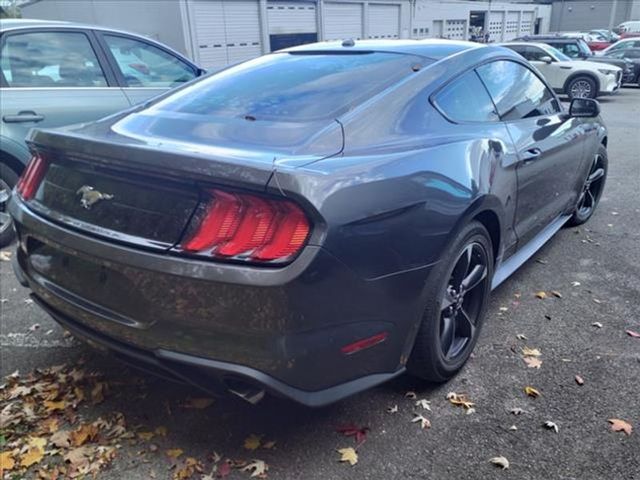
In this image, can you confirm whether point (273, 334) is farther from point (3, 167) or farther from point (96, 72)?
point (96, 72)

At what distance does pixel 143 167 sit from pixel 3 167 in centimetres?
327

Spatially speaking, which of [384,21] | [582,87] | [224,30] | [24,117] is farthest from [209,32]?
[24,117]

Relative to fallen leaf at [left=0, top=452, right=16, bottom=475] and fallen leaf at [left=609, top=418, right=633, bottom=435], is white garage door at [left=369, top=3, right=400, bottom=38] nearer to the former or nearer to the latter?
fallen leaf at [left=609, top=418, right=633, bottom=435]

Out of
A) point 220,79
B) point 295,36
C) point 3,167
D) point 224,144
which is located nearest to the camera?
point 224,144

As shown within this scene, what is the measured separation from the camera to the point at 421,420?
254cm

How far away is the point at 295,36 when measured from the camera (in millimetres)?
22844

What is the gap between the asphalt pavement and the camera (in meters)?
2.28

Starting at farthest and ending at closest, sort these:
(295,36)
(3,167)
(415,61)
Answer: (295,36) → (3,167) → (415,61)

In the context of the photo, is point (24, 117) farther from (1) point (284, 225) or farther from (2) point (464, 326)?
(2) point (464, 326)

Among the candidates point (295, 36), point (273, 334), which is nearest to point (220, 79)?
point (273, 334)

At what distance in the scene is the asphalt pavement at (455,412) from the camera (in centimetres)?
228

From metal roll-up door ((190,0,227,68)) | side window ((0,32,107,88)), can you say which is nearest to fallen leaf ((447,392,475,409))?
side window ((0,32,107,88))

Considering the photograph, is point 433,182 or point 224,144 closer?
point 224,144

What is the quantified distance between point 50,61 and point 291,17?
739 inches
